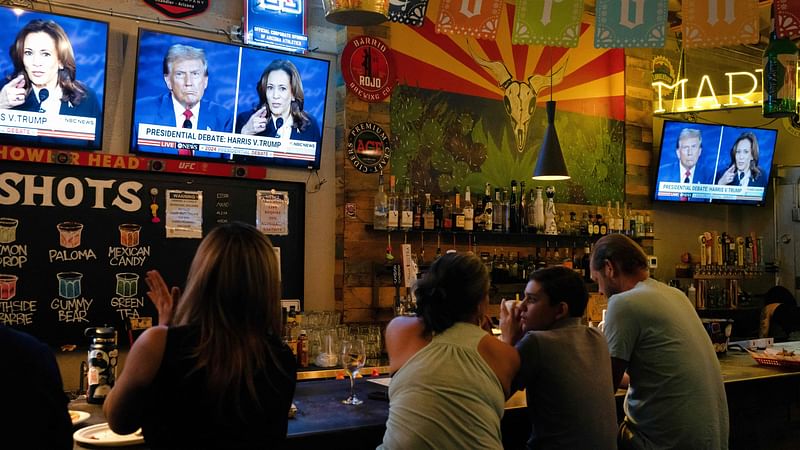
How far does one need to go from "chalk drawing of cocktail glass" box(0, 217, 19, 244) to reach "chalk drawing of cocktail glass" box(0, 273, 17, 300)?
188 millimetres

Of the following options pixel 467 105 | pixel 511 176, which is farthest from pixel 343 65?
pixel 511 176

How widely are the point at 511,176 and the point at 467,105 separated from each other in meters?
0.70

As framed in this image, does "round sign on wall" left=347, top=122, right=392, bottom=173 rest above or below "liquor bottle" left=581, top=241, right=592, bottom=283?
above

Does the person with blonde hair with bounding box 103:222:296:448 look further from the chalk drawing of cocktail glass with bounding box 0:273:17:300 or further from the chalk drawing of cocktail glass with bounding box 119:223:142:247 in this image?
the chalk drawing of cocktail glass with bounding box 119:223:142:247

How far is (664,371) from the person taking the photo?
3111mm

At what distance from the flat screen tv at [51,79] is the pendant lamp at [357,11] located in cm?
148

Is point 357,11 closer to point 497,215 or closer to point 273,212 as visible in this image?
point 273,212

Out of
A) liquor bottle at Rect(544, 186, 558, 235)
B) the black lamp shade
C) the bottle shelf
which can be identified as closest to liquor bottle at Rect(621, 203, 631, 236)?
the bottle shelf

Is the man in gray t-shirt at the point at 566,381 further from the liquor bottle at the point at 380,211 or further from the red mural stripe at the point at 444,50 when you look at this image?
the red mural stripe at the point at 444,50

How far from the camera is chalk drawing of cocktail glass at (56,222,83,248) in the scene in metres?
4.44

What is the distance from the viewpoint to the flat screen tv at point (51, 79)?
4094 millimetres

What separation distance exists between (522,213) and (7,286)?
370 cm

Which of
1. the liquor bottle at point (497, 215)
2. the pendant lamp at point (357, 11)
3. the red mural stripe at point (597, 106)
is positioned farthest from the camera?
the red mural stripe at point (597, 106)

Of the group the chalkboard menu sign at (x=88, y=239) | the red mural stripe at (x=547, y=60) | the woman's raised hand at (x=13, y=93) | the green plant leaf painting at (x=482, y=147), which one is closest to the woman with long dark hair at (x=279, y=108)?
the chalkboard menu sign at (x=88, y=239)
